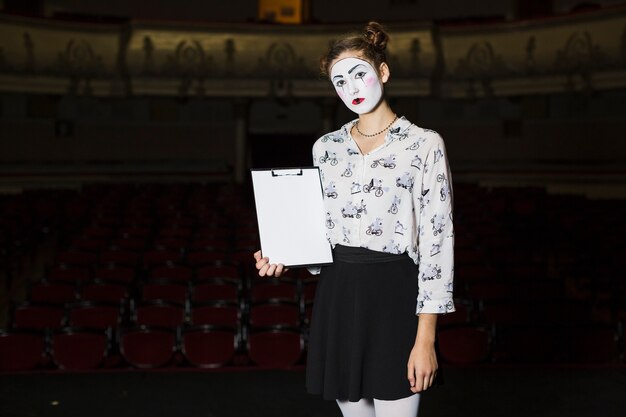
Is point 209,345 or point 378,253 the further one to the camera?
point 209,345

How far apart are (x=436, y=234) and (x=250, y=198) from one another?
0.64m

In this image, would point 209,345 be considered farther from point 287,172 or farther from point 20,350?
point 287,172

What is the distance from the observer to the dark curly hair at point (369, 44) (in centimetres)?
209

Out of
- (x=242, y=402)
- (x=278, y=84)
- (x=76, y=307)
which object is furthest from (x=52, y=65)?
(x=242, y=402)

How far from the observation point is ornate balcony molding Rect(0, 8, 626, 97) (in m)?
17.9

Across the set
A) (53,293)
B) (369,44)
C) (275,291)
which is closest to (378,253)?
(369,44)

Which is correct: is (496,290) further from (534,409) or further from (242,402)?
(242,402)

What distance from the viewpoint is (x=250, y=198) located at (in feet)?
7.16

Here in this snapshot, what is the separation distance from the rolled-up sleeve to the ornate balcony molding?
1631 cm

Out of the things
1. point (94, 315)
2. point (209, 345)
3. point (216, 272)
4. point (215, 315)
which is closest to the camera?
point (209, 345)

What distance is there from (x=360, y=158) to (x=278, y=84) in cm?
1747

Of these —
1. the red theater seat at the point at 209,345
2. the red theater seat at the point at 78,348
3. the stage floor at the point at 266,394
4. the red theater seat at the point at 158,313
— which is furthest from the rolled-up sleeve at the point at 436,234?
the red theater seat at the point at 158,313

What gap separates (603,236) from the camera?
9.82 meters

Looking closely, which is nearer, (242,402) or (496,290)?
(242,402)
